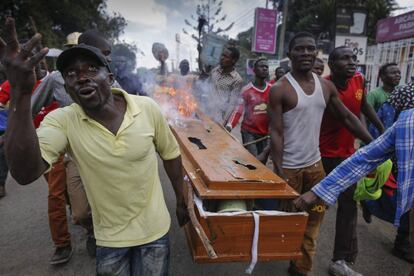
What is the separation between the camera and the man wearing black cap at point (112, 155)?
5.50ft

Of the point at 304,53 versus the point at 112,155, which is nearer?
the point at 112,155

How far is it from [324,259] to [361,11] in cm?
1489

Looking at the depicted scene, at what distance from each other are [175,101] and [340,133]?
3.14 meters

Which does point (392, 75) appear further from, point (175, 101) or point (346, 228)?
point (175, 101)

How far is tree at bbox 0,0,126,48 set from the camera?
1800cm

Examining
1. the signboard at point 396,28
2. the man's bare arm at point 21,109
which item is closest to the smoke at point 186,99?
the man's bare arm at point 21,109

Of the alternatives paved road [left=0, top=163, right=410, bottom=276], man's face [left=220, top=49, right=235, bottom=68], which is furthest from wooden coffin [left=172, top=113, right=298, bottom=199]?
man's face [left=220, top=49, right=235, bottom=68]

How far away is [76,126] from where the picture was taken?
1707 millimetres

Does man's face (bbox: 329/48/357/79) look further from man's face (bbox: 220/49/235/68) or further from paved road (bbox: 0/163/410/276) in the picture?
man's face (bbox: 220/49/235/68)

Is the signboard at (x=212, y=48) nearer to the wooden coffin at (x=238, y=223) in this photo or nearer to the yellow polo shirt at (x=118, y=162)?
the wooden coffin at (x=238, y=223)

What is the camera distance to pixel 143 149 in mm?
1784

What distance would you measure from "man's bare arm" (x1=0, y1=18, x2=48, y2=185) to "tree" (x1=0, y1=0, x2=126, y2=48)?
15827 mm

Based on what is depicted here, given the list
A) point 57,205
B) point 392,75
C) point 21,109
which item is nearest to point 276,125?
point 21,109

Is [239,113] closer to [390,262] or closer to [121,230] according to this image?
[390,262]
